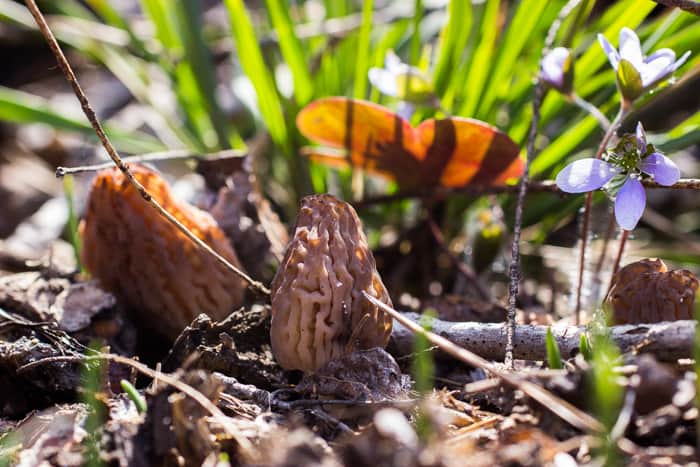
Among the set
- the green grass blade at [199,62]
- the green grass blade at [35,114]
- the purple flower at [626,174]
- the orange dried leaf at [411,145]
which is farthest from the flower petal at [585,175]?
the green grass blade at [35,114]

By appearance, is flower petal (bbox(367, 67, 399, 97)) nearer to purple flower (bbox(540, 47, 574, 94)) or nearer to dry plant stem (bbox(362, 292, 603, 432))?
purple flower (bbox(540, 47, 574, 94))

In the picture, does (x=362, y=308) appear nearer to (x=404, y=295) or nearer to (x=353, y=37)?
(x=404, y=295)

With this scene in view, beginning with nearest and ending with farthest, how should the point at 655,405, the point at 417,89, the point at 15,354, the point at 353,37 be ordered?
the point at 655,405 < the point at 15,354 < the point at 417,89 < the point at 353,37

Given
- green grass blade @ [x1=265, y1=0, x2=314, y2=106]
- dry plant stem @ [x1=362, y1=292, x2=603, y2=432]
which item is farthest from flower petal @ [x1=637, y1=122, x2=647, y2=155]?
green grass blade @ [x1=265, y1=0, x2=314, y2=106]

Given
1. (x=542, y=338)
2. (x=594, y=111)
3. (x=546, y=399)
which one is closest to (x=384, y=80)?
(x=594, y=111)

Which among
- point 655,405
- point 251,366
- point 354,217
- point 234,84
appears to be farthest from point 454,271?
point 234,84

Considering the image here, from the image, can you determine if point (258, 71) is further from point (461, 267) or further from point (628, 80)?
point (628, 80)

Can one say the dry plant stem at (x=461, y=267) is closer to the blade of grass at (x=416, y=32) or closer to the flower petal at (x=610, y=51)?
the blade of grass at (x=416, y=32)
